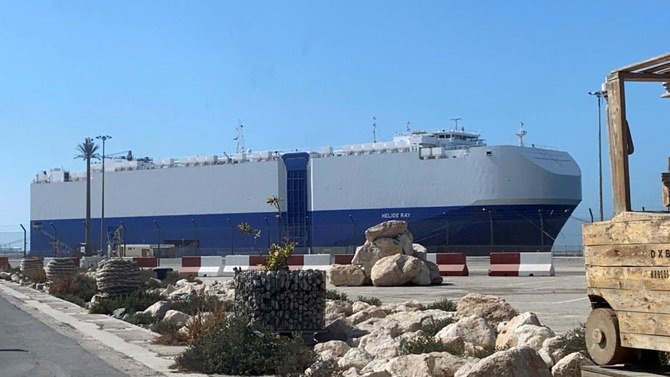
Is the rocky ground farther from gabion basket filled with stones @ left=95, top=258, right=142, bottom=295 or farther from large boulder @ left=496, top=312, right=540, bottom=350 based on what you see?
gabion basket filled with stones @ left=95, top=258, right=142, bottom=295

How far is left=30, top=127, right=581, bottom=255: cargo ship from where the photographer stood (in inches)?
2820

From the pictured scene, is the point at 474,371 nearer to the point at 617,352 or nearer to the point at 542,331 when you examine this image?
the point at 617,352

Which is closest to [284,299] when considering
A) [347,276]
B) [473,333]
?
[473,333]

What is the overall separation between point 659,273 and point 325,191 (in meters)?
76.8

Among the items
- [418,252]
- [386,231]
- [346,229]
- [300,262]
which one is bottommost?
[300,262]

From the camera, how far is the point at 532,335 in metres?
10.1

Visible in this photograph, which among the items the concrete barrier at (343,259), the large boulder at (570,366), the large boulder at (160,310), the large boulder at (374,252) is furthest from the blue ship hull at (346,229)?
the large boulder at (570,366)

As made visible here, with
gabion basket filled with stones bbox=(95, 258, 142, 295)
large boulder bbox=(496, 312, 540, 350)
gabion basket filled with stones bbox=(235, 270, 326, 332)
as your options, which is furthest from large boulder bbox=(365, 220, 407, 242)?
large boulder bbox=(496, 312, 540, 350)

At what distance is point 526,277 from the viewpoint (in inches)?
1216

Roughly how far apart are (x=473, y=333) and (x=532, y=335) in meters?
0.99

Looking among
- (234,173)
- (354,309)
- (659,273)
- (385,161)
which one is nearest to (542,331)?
(659,273)

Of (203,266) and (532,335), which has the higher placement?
(203,266)

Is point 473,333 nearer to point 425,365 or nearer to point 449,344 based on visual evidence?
point 449,344

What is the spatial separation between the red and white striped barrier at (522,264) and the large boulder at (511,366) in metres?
24.0
